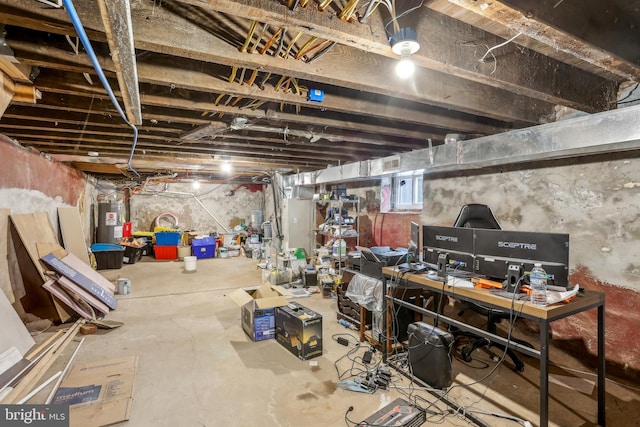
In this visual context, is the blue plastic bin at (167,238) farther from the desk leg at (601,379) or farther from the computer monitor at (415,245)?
the desk leg at (601,379)

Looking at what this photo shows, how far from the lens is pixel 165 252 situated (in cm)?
761

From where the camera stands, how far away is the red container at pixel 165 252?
7.57 metres

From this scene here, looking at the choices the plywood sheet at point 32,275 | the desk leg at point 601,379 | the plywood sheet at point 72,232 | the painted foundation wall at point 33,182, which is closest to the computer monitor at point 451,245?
the desk leg at point 601,379

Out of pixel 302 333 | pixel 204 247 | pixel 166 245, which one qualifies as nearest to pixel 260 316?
pixel 302 333

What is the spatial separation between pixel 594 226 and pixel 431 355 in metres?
1.79

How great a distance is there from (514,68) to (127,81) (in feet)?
7.09

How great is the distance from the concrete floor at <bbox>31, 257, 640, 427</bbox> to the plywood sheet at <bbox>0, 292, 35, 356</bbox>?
0.41 m

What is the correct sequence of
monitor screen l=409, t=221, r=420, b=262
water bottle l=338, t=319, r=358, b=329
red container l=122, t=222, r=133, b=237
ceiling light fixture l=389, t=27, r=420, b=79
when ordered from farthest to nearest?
red container l=122, t=222, r=133, b=237 → water bottle l=338, t=319, r=358, b=329 → monitor screen l=409, t=221, r=420, b=262 → ceiling light fixture l=389, t=27, r=420, b=79

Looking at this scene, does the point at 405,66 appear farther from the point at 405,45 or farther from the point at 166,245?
the point at 166,245

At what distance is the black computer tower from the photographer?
7.51 ft

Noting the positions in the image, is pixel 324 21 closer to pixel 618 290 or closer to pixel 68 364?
pixel 618 290

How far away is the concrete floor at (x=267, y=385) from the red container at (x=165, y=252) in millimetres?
3990

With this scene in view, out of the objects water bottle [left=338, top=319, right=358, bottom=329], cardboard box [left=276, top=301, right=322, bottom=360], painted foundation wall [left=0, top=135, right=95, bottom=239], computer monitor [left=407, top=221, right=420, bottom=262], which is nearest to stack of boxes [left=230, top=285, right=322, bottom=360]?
cardboard box [left=276, top=301, right=322, bottom=360]

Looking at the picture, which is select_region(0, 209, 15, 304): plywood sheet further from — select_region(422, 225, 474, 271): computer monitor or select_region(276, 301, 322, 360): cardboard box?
select_region(422, 225, 474, 271): computer monitor
